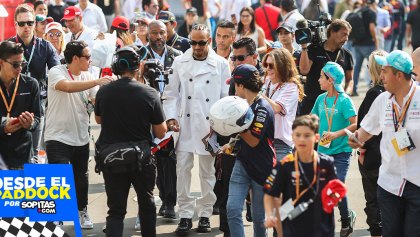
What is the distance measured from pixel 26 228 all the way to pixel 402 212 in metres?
3.10

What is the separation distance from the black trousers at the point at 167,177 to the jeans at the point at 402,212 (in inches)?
121

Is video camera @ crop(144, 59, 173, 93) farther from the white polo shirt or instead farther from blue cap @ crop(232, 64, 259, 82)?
the white polo shirt

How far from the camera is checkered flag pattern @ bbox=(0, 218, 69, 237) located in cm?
820

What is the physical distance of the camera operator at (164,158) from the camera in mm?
10297

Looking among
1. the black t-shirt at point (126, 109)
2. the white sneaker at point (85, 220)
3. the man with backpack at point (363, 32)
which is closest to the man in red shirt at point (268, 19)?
the man with backpack at point (363, 32)

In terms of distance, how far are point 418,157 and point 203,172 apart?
114 inches

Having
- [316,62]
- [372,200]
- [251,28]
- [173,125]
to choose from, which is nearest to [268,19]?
[251,28]

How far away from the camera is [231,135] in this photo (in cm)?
827

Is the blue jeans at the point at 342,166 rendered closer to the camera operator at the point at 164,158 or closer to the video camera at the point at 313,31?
the video camera at the point at 313,31

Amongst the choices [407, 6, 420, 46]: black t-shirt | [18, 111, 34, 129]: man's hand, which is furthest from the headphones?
[407, 6, 420, 46]: black t-shirt

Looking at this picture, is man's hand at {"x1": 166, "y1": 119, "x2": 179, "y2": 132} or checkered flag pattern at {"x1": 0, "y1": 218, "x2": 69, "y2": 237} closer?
checkered flag pattern at {"x1": 0, "y1": 218, "x2": 69, "y2": 237}

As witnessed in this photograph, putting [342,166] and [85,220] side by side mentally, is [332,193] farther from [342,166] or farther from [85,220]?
[85,220]

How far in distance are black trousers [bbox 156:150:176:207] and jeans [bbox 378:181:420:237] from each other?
3.06 metres

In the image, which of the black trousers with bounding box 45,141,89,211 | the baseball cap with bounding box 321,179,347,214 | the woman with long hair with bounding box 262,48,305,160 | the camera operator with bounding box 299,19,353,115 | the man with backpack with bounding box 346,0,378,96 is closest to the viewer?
the baseball cap with bounding box 321,179,347,214
